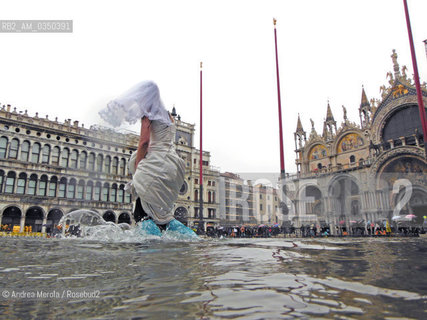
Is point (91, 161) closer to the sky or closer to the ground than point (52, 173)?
closer to the sky

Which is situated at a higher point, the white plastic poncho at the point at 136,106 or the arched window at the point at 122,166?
the arched window at the point at 122,166

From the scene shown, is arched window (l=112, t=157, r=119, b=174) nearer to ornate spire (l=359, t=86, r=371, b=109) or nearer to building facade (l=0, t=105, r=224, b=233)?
building facade (l=0, t=105, r=224, b=233)

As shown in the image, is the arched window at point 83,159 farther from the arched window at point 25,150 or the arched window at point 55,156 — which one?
the arched window at point 25,150

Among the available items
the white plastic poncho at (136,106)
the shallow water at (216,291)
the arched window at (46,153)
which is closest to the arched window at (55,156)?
the arched window at (46,153)

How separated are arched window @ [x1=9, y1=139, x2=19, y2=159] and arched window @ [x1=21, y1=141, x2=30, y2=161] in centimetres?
50

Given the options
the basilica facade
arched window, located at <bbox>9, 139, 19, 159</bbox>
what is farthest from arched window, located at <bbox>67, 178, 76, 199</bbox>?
the basilica facade

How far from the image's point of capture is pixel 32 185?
2847 cm

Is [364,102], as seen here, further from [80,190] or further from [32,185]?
[32,185]

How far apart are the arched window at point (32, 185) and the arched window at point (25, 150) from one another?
1.89 meters

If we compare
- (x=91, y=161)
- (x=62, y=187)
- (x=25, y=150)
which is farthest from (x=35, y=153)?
(x=91, y=161)

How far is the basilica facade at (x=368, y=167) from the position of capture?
89.4 feet

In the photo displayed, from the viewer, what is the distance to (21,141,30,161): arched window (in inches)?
1129

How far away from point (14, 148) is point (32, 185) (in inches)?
151

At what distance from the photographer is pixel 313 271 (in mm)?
2186
